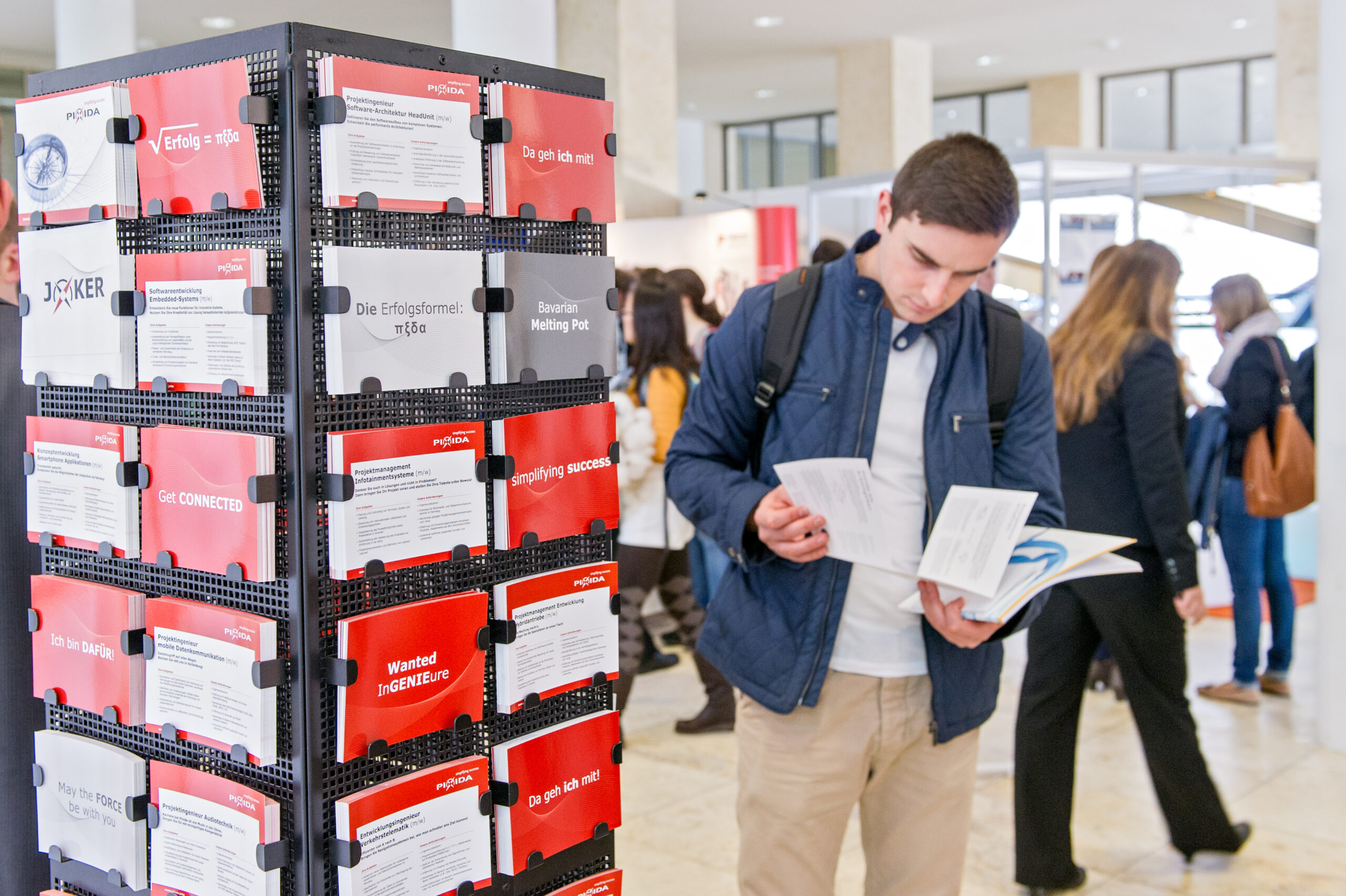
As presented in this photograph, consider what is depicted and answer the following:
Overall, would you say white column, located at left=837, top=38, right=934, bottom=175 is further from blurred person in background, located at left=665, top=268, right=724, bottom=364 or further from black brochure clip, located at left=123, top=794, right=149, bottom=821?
black brochure clip, located at left=123, top=794, right=149, bottom=821

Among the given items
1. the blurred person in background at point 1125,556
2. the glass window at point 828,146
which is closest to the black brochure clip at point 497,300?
the blurred person in background at point 1125,556

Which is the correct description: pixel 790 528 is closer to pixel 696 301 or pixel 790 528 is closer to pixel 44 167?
pixel 44 167

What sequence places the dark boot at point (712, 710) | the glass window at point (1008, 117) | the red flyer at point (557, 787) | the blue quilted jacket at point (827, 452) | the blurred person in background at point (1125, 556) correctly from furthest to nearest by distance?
1. the glass window at point (1008, 117)
2. the dark boot at point (712, 710)
3. the blurred person in background at point (1125, 556)
4. the blue quilted jacket at point (827, 452)
5. the red flyer at point (557, 787)

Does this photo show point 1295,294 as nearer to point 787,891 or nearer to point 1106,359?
point 1106,359

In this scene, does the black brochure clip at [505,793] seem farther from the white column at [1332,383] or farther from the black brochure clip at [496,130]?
the white column at [1332,383]

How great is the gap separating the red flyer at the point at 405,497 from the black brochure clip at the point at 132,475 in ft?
0.95

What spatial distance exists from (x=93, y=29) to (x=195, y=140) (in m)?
5.24

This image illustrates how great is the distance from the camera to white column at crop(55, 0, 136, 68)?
19.2ft

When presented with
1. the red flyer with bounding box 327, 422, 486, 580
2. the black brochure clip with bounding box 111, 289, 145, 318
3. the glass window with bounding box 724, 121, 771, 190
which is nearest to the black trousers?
the red flyer with bounding box 327, 422, 486, 580

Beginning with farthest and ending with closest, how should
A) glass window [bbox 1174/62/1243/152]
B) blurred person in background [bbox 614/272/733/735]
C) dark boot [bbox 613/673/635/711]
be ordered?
1. glass window [bbox 1174/62/1243/152]
2. blurred person in background [bbox 614/272/733/735]
3. dark boot [bbox 613/673/635/711]

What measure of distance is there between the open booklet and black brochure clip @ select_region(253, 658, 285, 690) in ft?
2.61

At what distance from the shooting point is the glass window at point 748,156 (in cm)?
1812

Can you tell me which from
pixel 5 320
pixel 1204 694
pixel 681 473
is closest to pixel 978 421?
pixel 681 473

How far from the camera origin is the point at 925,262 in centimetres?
188
